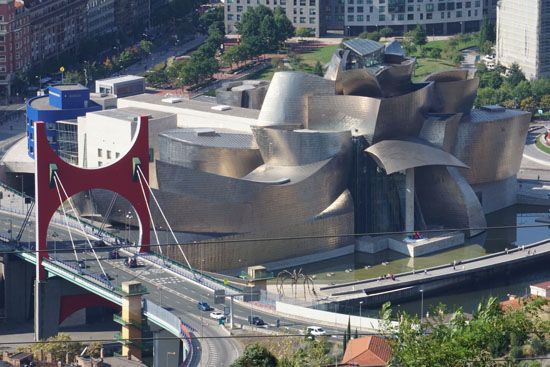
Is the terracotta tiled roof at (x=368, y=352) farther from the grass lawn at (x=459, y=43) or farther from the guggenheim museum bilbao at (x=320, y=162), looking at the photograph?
the grass lawn at (x=459, y=43)

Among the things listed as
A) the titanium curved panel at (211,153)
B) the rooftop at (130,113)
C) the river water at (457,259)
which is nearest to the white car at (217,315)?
the river water at (457,259)

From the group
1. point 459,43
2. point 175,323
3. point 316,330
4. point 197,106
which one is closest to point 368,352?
point 316,330

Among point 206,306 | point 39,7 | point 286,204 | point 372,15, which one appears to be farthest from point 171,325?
point 372,15

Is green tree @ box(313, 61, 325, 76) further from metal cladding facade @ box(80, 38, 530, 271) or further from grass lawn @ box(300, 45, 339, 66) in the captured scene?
metal cladding facade @ box(80, 38, 530, 271)

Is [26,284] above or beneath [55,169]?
beneath

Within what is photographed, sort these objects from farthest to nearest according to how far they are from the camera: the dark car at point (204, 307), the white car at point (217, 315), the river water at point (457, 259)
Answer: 1. the river water at point (457, 259)
2. the dark car at point (204, 307)
3. the white car at point (217, 315)

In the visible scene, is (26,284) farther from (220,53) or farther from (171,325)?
(220,53)
